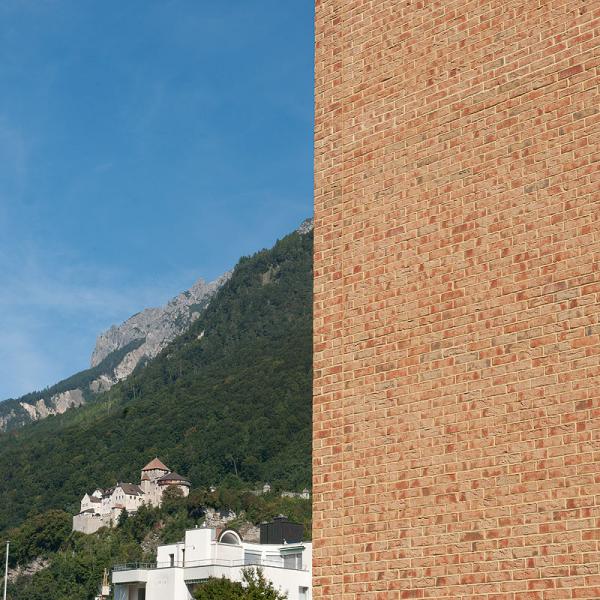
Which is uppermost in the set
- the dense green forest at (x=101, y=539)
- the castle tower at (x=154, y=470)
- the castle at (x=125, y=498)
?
the castle tower at (x=154, y=470)

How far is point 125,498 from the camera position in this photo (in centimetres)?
17950

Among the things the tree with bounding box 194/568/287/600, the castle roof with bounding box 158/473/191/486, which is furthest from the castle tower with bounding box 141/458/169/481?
the tree with bounding box 194/568/287/600

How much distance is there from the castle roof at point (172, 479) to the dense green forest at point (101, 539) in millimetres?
10688

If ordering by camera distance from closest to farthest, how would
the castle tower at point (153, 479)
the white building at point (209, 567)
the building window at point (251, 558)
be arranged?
the white building at point (209, 567) < the building window at point (251, 558) < the castle tower at point (153, 479)

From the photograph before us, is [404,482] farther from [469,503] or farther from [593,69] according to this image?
[593,69]

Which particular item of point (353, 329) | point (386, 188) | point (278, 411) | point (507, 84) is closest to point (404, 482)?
point (353, 329)

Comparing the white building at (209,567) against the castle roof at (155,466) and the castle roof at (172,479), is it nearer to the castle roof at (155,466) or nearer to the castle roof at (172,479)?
the castle roof at (172,479)

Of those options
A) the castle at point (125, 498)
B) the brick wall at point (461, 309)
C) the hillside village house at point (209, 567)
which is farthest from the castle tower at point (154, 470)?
the brick wall at point (461, 309)

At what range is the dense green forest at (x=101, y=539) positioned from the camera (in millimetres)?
143375

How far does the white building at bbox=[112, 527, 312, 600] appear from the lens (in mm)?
66750

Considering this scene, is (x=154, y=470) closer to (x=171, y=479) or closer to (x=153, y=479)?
(x=153, y=479)

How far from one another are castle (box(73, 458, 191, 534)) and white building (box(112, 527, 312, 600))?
322 feet

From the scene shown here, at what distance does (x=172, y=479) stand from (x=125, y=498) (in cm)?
763

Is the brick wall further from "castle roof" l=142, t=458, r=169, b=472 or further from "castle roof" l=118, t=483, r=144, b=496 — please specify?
"castle roof" l=142, t=458, r=169, b=472
